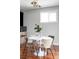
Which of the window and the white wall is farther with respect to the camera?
the window

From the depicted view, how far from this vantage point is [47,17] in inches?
270

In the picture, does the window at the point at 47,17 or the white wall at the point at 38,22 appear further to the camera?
the window at the point at 47,17

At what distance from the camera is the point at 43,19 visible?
23.0ft

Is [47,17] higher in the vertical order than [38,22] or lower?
higher

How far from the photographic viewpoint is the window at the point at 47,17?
6668 mm

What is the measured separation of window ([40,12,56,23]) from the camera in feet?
21.9
